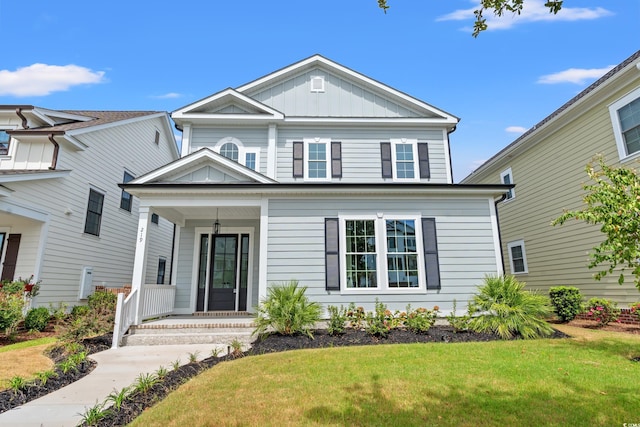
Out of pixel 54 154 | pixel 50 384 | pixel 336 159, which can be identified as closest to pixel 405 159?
pixel 336 159

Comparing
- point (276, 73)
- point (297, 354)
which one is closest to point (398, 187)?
point (297, 354)

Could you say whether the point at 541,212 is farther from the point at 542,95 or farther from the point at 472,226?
the point at 472,226

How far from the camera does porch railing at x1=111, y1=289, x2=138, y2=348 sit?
7.11 metres

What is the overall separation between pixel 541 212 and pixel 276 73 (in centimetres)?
1061

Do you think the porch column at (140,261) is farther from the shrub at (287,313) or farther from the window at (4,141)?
the window at (4,141)

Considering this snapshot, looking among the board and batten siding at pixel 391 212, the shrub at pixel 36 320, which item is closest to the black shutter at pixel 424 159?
the board and batten siding at pixel 391 212

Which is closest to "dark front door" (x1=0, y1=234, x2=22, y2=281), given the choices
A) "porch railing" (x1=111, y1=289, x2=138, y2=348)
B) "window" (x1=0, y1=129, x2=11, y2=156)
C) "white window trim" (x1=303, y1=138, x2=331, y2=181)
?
"window" (x1=0, y1=129, x2=11, y2=156)

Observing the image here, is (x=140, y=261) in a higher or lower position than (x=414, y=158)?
lower

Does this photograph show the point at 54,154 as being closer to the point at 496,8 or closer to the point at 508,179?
the point at 496,8

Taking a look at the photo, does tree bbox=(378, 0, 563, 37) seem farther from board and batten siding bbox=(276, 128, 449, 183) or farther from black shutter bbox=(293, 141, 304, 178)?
black shutter bbox=(293, 141, 304, 178)

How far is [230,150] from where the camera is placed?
11203 millimetres

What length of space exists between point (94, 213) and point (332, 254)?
946 cm

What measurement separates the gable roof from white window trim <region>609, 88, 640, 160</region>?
570 millimetres

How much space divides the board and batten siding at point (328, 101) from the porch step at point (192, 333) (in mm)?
7245
